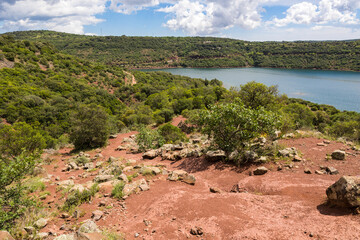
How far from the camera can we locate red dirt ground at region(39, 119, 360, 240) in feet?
18.5

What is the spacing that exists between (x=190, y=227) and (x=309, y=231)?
345 cm

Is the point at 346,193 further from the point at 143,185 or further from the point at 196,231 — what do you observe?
the point at 143,185

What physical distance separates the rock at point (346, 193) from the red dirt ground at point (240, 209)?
0.28 meters

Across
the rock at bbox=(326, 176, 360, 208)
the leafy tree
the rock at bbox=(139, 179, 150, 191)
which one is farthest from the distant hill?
the rock at bbox=(326, 176, 360, 208)

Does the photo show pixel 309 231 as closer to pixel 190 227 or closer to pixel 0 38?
pixel 190 227

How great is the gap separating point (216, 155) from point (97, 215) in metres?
7.38

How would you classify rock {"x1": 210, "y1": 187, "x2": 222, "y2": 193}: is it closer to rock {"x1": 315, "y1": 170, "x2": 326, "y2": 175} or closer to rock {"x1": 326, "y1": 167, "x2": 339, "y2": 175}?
rock {"x1": 315, "y1": 170, "x2": 326, "y2": 175}

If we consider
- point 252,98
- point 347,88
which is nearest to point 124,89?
point 252,98

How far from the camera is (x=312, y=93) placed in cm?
8212

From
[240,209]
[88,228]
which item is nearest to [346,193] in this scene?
[240,209]

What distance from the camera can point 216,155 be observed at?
11.9 meters

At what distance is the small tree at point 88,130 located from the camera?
731 inches

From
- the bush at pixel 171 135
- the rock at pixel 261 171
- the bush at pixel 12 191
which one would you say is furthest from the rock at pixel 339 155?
the bush at pixel 12 191

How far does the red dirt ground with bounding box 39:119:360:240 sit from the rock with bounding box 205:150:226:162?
1.24 m
